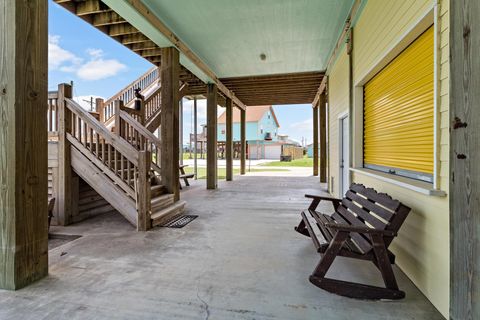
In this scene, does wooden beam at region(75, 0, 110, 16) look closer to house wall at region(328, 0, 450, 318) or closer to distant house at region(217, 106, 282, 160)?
house wall at region(328, 0, 450, 318)

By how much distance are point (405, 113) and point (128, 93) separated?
739 centimetres

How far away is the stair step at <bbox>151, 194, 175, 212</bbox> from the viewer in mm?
3887

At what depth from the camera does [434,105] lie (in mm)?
1721

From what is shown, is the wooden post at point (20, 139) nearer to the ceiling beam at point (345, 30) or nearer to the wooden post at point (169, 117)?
the wooden post at point (169, 117)

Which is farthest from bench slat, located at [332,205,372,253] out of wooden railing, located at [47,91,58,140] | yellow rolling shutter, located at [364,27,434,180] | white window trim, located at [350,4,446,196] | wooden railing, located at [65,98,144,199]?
wooden railing, located at [47,91,58,140]

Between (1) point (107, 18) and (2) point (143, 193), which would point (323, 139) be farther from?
(1) point (107, 18)

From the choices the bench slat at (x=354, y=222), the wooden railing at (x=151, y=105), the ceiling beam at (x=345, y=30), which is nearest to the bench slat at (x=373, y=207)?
the bench slat at (x=354, y=222)

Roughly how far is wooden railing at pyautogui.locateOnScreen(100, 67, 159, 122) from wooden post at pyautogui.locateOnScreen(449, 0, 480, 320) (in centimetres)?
704

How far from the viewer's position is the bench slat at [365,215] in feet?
6.50

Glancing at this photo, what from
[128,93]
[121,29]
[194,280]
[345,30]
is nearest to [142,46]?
[121,29]

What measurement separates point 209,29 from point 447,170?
169 inches

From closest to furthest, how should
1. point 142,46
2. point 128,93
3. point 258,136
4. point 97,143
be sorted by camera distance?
point 97,143 < point 142,46 < point 128,93 < point 258,136

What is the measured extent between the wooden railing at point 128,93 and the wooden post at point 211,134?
2162 mm

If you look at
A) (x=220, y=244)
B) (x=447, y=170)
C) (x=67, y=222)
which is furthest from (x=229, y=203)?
(x=447, y=170)
